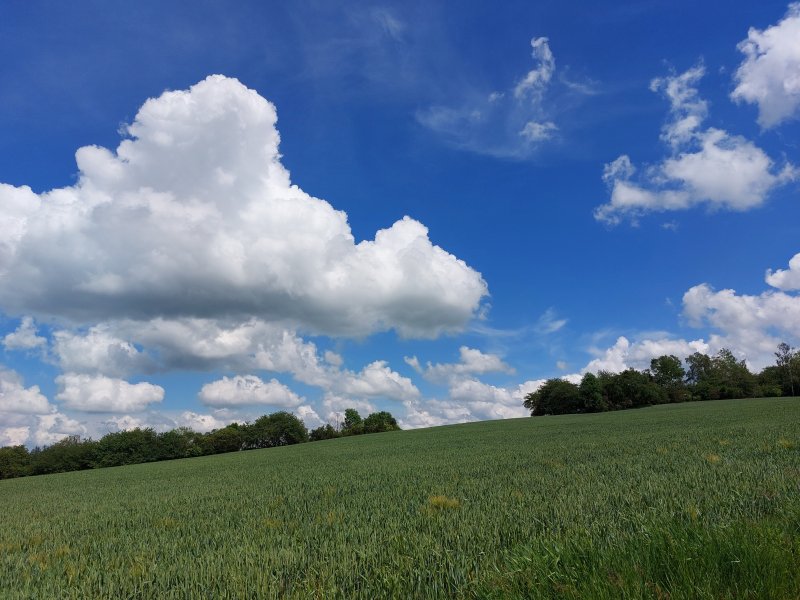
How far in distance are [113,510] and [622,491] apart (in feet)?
48.4

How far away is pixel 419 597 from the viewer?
4527 millimetres

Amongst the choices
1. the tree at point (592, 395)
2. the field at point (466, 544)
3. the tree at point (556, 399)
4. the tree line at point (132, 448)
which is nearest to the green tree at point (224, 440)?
the tree line at point (132, 448)

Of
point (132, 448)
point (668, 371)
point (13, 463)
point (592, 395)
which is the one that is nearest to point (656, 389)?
point (592, 395)

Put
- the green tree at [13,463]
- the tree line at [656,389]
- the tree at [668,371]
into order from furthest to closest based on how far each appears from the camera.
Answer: the tree at [668,371] → the tree line at [656,389] → the green tree at [13,463]

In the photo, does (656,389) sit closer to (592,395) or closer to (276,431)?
(592,395)

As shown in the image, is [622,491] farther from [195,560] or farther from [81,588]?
[81,588]

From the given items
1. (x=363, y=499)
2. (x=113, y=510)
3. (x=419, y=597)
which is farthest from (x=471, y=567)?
(x=113, y=510)

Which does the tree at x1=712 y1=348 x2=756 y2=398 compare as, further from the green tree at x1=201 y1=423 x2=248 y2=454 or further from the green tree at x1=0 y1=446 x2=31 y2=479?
the green tree at x1=0 y1=446 x2=31 y2=479

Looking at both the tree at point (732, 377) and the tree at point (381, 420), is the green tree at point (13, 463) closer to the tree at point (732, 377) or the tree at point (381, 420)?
the tree at point (381, 420)

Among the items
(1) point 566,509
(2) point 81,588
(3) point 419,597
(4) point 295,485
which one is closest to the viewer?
(3) point 419,597

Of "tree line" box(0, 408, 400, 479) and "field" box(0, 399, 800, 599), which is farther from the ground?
"field" box(0, 399, 800, 599)

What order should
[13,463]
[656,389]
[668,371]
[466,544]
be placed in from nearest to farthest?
[466,544] → [13,463] → [656,389] → [668,371]

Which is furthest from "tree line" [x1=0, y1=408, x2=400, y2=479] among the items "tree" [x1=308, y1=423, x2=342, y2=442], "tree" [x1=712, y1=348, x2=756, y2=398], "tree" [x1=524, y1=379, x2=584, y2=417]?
"tree" [x1=712, y1=348, x2=756, y2=398]

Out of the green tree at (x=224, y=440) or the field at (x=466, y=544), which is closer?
the field at (x=466, y=544)
